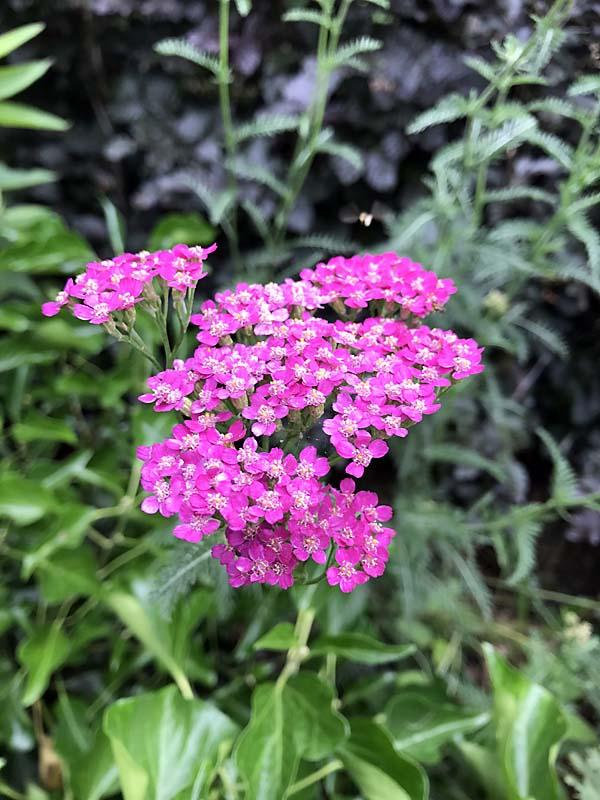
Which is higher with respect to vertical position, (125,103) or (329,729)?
(125,103)

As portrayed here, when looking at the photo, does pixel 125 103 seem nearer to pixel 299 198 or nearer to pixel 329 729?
pixel 299 198

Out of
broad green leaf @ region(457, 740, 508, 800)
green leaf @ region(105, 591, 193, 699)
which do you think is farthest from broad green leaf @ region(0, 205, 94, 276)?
broad green leaf @ region(457, 740, 508, 800)

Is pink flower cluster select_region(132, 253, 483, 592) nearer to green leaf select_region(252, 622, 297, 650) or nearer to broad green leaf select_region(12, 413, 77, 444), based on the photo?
green leaf select_region(252, 622, 297, 650)

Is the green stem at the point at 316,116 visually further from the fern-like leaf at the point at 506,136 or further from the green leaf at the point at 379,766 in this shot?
the green leaf at the point at 379,766

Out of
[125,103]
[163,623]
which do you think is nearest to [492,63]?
[125,103]

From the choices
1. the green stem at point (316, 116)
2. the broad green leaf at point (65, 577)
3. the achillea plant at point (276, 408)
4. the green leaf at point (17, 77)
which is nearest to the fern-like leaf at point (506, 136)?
the green stem at point (316, 116)
